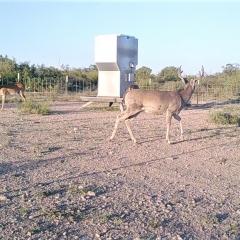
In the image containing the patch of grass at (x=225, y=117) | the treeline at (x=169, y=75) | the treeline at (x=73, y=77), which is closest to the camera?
the patch of grass at (x=225, y=117)

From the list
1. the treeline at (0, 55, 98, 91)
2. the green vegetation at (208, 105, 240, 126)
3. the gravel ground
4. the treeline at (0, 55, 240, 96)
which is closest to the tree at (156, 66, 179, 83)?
the treeline at (0, 55, 240, 96)

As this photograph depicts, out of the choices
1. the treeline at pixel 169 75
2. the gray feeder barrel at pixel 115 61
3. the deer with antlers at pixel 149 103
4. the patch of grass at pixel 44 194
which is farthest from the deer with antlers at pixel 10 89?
the treeline at pixel 169 75

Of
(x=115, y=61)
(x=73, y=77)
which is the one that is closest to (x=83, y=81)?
(x=73, y=77)

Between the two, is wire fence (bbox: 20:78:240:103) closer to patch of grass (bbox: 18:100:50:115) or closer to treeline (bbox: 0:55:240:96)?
treeline (bbox: 0:55:240:96)

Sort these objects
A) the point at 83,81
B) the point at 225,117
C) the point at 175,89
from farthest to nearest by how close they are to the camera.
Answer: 1. the point at 83,81
2. the point at 175,89
3. the point at 225,117

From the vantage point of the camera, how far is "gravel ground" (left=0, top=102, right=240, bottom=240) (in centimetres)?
577

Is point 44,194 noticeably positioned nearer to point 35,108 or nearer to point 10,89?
point 35,108

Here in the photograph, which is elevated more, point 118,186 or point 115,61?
point 115,61

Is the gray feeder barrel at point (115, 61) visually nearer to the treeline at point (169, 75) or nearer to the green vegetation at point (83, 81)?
the green vegetation at point (83, 81)

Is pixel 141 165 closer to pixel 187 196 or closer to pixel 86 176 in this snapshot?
pixel 86 176

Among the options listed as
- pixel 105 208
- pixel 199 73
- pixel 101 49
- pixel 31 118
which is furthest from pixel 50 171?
pixel 101 49

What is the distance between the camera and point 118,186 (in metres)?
7.75

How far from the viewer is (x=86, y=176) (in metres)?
8.36

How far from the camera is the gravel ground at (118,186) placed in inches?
227
